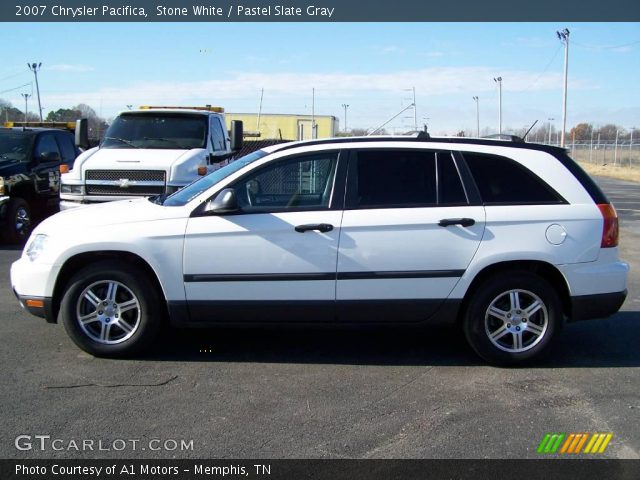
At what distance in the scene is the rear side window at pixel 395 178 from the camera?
4961 mm

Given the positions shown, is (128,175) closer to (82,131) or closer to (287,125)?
(82,131)

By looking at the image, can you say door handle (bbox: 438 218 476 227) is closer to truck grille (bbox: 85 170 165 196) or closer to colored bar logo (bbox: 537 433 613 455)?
colored bar logo (bbox: 537 433 613 455)

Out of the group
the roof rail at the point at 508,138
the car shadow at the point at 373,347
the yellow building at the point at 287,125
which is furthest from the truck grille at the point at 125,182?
the yellow building at the point at 287,125

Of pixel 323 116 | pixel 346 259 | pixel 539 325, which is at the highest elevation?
pixel 323 116

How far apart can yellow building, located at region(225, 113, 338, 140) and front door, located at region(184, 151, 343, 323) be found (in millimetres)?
16683

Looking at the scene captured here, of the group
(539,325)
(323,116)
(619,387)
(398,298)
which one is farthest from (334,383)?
(323,116)

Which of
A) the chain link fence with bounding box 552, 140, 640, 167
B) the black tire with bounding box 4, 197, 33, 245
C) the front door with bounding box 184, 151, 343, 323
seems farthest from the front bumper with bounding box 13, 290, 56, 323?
the chain link fence with bounding box 552, 140, 640, 167

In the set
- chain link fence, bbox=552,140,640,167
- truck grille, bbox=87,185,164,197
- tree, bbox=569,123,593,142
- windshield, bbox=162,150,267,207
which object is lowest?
truck grille, bbox=87,185,164,197

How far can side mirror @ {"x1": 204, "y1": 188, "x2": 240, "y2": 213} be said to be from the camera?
4785 millimetres

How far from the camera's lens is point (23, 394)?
4.34m

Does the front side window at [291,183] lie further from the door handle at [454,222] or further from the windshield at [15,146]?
the windshield at [15,146]

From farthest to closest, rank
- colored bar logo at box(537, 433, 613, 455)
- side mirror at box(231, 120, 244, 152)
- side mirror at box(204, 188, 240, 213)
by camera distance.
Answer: side mirror at box(231, 120, 244, 152) → side mirror at box(204, 188, 240, 213) → colored bar logo at box(537, 433, 613, 455)

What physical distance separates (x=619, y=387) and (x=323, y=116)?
1881 centimetres
